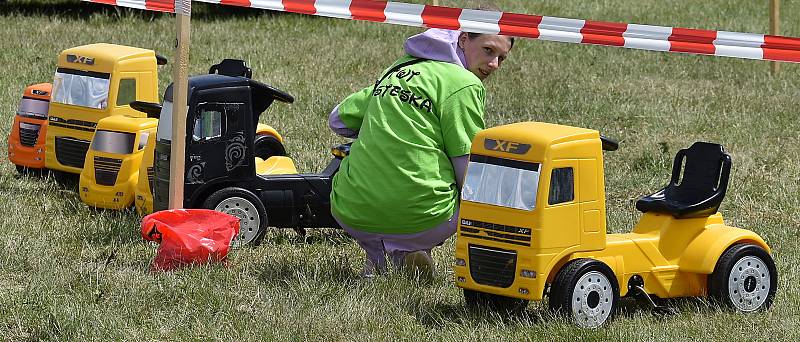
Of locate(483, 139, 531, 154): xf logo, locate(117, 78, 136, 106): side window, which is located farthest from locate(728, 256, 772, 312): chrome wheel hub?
locate(117, 78, 136, 106): side window

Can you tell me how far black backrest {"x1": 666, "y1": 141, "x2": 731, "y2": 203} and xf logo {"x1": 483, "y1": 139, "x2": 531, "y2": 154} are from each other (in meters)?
1.08

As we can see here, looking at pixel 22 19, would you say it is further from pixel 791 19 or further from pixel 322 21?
pixel 791 19

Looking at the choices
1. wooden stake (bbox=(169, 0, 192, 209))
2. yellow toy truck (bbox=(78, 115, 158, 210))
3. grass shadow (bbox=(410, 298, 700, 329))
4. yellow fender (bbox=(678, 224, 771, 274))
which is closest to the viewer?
grass shadow (bbox=(410, 298, 700, 329))

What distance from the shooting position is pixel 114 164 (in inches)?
332

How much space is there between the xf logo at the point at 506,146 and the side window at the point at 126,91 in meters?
4.27

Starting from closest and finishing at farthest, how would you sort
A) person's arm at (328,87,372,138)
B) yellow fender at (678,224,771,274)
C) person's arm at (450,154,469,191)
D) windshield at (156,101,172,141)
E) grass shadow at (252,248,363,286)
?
yellow fender at (678,224,771,274) < person's arm at (450,154,469,191) < grass shadow at (252,248,363,286) < person's arm at (328,87,372,138) < windshield at (156,101,172,141)

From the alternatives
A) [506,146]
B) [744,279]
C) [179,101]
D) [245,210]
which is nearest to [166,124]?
[179,101]

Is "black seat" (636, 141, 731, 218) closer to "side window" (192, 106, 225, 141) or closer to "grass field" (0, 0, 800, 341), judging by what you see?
"grass field" (0, 0, 800, 341)

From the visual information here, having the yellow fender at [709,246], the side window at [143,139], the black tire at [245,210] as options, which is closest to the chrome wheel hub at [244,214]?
the black tire at [245,210]

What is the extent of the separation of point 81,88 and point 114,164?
3.22 ft

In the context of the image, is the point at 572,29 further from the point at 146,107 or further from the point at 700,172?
the point at 146,107

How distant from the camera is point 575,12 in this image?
17672 millimetres

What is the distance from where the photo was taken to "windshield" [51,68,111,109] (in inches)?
359

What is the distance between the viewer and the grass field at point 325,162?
5734 millimetres
